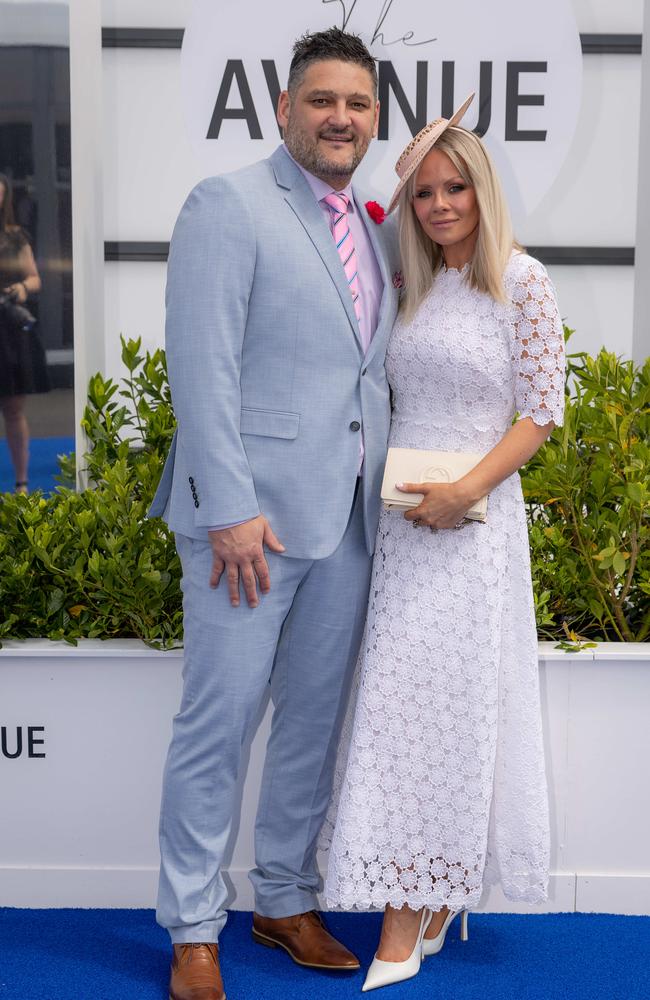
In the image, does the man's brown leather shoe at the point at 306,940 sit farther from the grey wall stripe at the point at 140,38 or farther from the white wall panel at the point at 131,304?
the grey wall stripe at the point at 140,38

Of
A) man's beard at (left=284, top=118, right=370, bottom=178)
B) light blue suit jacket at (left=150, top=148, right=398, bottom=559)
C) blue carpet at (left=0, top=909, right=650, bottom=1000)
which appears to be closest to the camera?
light blue suit jacket at (left=150, top=148, right=398, bottom=559)

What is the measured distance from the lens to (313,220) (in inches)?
88.4

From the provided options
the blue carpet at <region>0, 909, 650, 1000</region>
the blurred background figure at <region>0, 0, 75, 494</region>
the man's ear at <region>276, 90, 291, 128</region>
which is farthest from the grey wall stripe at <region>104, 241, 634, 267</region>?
the blue carpet at <region>0, 909, 650, 1000</region>

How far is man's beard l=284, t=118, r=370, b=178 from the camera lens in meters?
2.24

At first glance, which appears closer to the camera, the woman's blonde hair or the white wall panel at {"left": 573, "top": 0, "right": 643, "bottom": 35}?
the woman's blonde hair

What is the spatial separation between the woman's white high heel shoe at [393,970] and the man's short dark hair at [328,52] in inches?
72.6

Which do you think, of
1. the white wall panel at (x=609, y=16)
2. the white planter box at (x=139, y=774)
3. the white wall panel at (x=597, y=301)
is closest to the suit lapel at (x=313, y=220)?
the white planter box at (x=139, y=774)

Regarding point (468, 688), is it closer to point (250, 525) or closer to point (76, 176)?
point (250, 525)

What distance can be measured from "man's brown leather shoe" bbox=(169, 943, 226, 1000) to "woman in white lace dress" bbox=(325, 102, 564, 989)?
0.29 metres

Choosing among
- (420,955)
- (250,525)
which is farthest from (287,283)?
(420,955)

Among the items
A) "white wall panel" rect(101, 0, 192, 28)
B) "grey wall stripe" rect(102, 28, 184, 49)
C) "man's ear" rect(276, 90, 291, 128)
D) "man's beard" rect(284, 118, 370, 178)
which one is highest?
"white wall panel" rect(101, 0, 192, 28)

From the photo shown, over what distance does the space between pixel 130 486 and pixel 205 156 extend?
1.53 m

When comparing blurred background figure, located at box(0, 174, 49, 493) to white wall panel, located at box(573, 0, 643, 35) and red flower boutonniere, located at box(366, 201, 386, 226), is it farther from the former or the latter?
white wall panel, located at box(573, 0, 643, 35)

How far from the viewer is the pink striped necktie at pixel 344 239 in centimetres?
230
